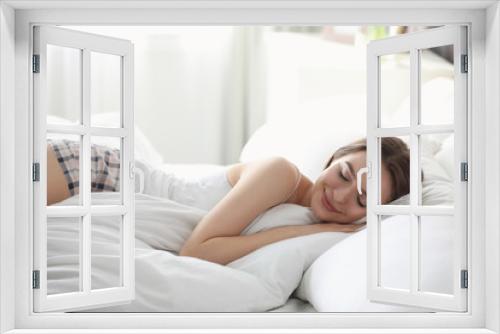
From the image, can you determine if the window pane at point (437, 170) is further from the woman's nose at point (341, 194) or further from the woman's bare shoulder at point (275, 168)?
the woman's bare shoulder at point (275, 168)

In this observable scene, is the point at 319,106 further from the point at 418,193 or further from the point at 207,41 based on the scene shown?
the point at 418,193

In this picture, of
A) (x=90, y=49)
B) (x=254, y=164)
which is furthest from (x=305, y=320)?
(x=254, y=164)

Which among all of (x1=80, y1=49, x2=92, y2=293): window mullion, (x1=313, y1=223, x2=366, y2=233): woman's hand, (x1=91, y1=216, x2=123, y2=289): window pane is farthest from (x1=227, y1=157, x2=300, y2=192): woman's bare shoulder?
(x1=80, y1=49, x2=92, y2=293): window mullion

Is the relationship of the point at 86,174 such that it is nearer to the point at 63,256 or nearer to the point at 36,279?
the point at 36,279

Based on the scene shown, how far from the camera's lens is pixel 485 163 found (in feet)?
6.72

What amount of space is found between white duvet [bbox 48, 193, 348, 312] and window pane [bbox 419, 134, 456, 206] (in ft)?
1.46

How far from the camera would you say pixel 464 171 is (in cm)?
209

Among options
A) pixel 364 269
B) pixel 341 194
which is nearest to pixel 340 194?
pixel 341 194

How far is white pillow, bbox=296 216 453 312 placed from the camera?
2336 mm

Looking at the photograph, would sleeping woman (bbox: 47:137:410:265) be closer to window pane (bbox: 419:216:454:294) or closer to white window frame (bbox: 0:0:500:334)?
window pane (bbox: 419:216:454:294)

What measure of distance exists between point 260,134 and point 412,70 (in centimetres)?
189

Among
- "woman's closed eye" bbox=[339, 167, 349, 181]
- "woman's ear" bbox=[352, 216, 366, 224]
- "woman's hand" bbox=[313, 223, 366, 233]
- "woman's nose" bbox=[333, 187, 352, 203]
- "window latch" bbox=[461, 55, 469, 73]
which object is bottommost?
"woman's hand" bbox=[313, 223, 366, 233]

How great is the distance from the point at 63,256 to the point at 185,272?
18.1 inches

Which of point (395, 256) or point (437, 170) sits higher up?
point (437, 170)
